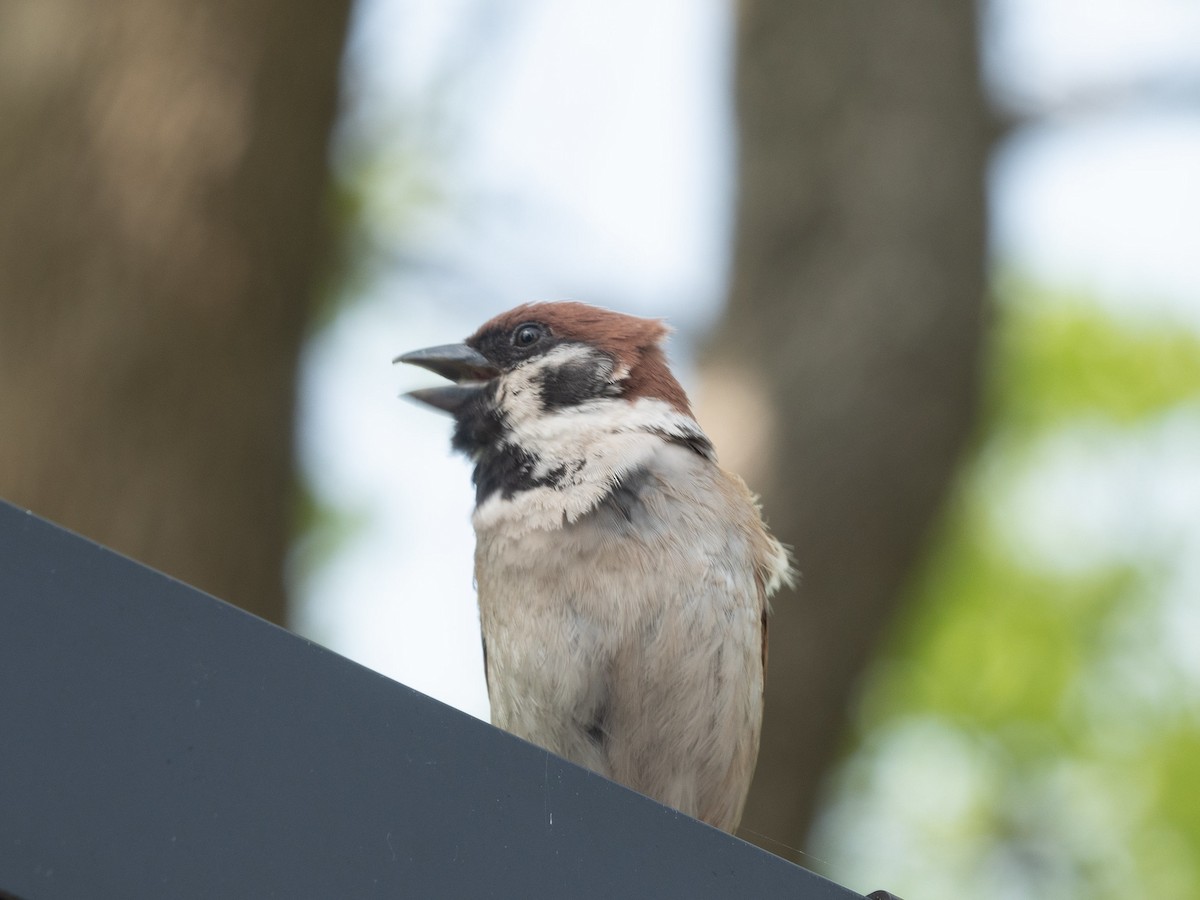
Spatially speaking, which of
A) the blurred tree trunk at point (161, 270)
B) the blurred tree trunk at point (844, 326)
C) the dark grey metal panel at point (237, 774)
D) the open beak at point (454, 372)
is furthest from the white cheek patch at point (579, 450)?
the blurred tree trunk at point (844, 326)

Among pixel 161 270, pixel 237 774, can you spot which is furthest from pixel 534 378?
pixel 237 774

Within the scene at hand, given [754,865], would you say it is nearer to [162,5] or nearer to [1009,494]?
[162,5]

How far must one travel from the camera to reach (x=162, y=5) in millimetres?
4016

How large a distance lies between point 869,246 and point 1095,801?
579 centimetres

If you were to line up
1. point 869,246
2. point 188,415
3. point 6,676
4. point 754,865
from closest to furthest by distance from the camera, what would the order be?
1. point 6,676
2. point 754,865
3. point 188,415
4. point 869,246

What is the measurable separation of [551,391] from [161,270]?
1.27 m

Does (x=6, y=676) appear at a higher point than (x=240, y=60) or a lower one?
lower

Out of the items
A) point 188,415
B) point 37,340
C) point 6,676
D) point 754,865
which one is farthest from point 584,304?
point 6,676

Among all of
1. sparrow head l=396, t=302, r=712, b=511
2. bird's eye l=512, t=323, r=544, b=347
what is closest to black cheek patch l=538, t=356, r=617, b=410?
sparrow head l=396, t=302, r=712, b=511

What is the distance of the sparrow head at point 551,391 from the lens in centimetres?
312

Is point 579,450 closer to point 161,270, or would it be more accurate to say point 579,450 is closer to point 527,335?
point 527,335

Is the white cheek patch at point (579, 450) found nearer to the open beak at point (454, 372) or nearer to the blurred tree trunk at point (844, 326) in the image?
the open beak at point (454, 372)

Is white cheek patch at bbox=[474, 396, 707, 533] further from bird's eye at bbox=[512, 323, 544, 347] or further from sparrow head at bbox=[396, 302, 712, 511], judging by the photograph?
bird's eye at bbox=[512, 323, 544, 347]

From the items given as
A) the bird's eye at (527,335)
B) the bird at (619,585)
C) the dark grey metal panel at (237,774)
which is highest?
the bird's eye at (527,335)
